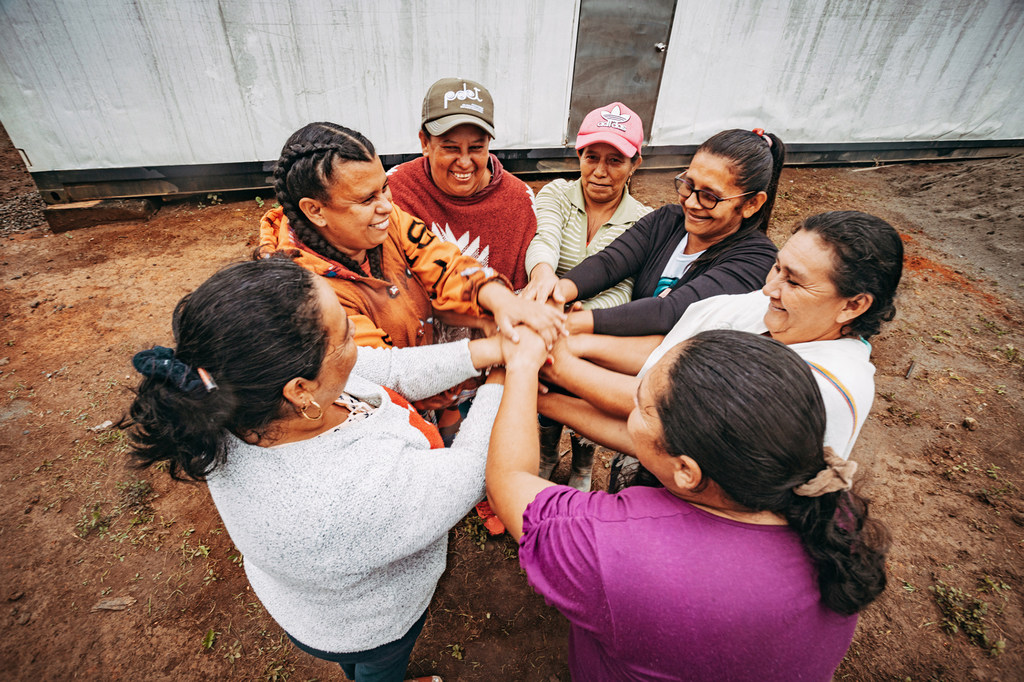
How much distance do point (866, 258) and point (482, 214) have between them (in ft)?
5.90

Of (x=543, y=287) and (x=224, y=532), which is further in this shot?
(x=224, y=532)

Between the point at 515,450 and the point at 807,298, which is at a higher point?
the point at 807,298

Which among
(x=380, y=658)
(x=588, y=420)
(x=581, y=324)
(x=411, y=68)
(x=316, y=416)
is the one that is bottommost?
(x=380, y=658)

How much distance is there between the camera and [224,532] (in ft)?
10.9

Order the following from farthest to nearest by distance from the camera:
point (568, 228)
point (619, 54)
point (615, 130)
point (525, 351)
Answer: point (619, 54), point (568, 228), point (615, 130), point (525, 351)

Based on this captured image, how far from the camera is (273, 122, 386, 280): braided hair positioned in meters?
1.73

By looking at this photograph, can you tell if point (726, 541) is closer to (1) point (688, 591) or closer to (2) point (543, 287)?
(1) point (688, 591)

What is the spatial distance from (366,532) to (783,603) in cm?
103

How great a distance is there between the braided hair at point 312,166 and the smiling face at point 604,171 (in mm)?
1330

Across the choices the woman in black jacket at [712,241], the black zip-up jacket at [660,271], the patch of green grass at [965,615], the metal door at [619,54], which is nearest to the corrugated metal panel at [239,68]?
the metal door at [619,54]

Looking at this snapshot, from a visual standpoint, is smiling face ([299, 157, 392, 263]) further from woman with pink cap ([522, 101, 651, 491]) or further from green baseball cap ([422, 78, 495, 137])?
woman with pink cap ([522, 101, 651, 491])

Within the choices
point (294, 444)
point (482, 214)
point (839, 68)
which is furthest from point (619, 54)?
point (294, 444)

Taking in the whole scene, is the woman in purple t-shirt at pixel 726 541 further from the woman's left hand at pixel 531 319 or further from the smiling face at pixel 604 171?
the smiling face at pixel 604 171

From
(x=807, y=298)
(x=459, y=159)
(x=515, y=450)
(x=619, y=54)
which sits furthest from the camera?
(x=619, y=54)
